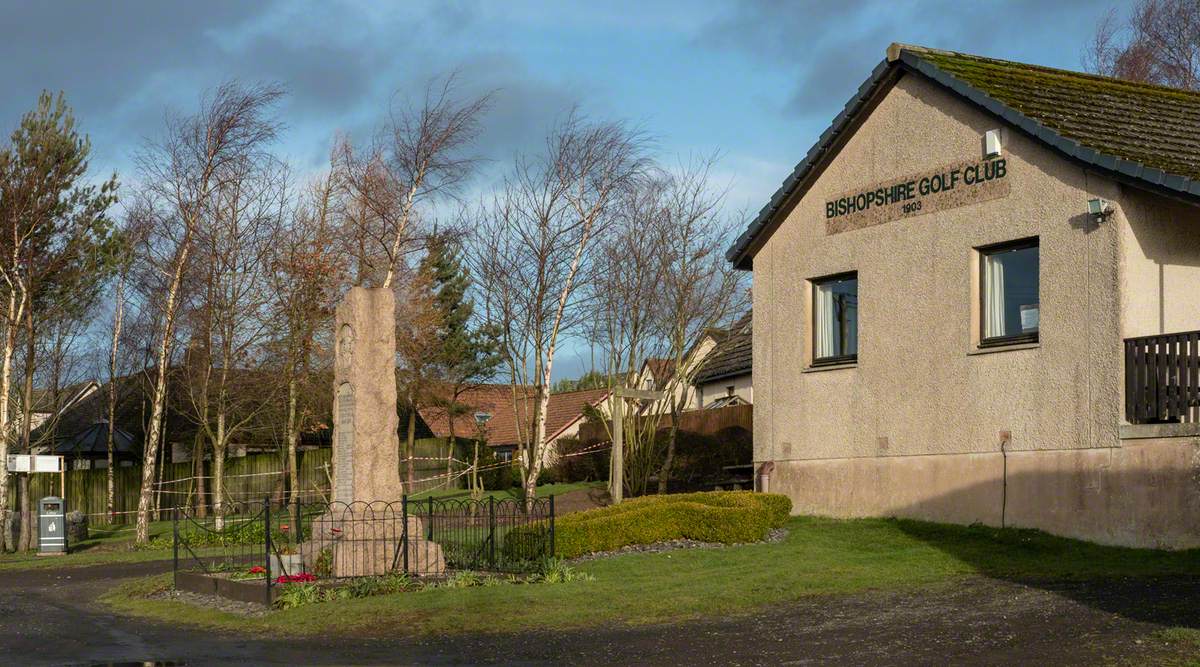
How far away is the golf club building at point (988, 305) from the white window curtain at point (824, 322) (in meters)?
0.04

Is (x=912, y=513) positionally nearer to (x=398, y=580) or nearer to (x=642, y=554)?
(x=642, y=554)

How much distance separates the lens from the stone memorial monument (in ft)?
60.5

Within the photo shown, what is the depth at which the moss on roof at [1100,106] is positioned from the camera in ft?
62.7

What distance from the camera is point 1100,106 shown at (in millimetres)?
21172

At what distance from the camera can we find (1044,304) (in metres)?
Result: 19.5

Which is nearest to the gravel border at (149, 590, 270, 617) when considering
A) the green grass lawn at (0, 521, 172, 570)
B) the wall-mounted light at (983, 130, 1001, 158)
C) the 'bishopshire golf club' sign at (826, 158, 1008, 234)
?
the green grass lawn at (0, 521, 172, 570)

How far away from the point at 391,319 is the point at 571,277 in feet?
32.7

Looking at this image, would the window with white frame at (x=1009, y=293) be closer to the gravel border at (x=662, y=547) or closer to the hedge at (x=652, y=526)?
Answer: the hedge at (x=652, y=526)

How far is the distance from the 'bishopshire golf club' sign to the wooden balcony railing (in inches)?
140

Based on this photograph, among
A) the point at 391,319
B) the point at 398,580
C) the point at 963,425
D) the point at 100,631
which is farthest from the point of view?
the point at 963,425

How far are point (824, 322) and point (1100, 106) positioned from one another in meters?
5.83

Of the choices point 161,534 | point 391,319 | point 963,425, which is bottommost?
point 161,534

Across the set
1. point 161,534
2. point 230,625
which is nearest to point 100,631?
point 230,625

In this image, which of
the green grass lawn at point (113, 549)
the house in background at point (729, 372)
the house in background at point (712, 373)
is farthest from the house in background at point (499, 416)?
the green grass lawn at point (113, 549)
